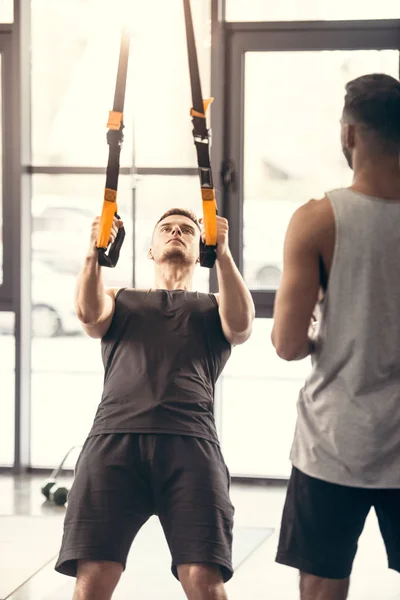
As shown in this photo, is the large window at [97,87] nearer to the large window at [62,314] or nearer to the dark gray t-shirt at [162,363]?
the large window at [62,314]

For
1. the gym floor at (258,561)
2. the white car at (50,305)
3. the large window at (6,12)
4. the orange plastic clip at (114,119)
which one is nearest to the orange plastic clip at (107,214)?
the orange plastic clip at (114,119)

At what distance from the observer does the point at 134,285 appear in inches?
184

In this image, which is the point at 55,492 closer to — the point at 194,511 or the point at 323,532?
the point at 194,511

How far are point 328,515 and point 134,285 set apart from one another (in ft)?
9.64

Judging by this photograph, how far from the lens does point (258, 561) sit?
11.9 ft

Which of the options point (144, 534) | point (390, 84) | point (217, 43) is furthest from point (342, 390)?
point (217, 43)

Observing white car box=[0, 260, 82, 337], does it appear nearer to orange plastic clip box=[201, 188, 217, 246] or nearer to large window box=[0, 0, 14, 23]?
large window box=[0, 0, 14, 23]

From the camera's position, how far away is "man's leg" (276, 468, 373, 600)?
6.03 feet

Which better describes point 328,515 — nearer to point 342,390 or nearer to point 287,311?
point 342,390

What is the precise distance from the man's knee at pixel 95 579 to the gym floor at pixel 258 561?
0.96m

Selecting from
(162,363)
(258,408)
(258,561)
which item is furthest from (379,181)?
(258,408)

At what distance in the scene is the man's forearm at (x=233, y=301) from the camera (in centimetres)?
254

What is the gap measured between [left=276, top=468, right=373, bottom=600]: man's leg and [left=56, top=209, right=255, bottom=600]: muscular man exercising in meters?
0.46

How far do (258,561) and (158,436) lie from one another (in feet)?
4.60
